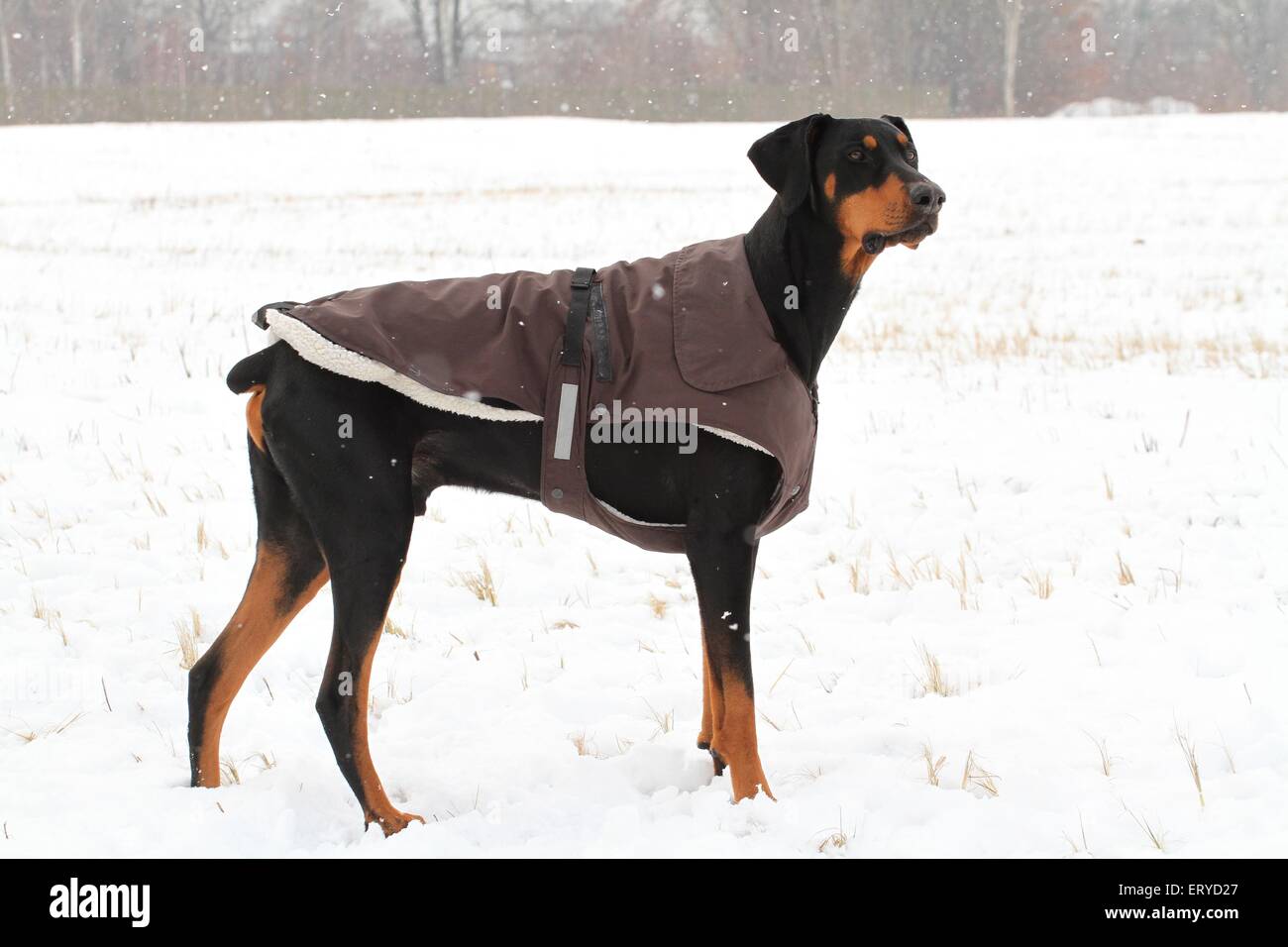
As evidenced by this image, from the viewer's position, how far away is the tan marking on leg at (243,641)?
135 inches

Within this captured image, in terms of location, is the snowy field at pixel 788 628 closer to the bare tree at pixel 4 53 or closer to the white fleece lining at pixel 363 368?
the white fleece lining at pixel 363 368

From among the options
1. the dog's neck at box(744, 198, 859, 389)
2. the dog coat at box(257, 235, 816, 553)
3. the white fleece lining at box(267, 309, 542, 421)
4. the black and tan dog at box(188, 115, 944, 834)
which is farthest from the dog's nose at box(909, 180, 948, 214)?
the white fleece lining at box(267, 309, 542, 421)

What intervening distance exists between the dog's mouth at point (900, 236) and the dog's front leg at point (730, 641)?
37.7 inches

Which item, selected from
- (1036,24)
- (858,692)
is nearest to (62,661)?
(858,692)

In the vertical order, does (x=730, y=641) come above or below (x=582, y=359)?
below

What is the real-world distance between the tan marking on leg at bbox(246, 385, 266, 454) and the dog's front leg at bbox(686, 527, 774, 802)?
1.32 metres

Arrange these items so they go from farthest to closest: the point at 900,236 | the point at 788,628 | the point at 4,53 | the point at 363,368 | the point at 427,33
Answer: the point at 427,33 < the point at 4,53 < the point at 788,628 < the point at 900,236 < the point at 363,368

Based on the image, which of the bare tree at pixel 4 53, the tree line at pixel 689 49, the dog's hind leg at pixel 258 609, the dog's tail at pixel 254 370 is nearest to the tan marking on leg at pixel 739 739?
the dog's hind leg at pixel 258 609

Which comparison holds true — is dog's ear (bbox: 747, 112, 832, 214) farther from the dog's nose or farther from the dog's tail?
the dog's tail

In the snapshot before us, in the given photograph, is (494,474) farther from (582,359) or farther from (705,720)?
(705,720)

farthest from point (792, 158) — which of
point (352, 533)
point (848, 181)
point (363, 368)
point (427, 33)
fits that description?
point (427, 33)

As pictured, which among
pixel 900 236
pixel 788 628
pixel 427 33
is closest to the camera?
pixel 900 236

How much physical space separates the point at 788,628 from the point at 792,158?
2.02m

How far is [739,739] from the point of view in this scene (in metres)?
3.28
